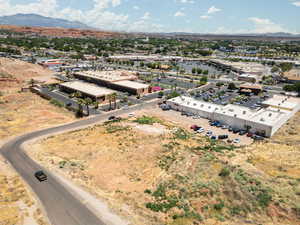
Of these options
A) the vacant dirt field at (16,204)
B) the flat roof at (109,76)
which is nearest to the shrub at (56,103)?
the flat roof at (109,76)

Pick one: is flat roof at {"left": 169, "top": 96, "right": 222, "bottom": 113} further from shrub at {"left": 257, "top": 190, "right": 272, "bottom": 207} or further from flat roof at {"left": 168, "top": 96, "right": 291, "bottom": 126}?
shrub at {"left": 257, "top": 190, "right": 272, "bottom": 207}

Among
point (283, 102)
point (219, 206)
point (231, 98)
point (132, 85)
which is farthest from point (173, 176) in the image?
point (132, 85)

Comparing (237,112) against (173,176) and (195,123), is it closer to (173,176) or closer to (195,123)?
(195,123)

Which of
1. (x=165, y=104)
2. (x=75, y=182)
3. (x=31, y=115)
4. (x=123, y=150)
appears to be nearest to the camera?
(x=75, y=182)

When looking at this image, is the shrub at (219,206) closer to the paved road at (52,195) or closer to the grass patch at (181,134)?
the paved road at (52,195)

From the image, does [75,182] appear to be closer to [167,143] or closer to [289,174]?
[167,143]

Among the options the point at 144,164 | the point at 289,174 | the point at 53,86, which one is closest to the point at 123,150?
the point at 144,164

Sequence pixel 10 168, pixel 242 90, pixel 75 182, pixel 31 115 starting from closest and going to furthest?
1. pixel 75 182
2. pixel 10 168
3. pixel 31 115
4. pixel 242 90
